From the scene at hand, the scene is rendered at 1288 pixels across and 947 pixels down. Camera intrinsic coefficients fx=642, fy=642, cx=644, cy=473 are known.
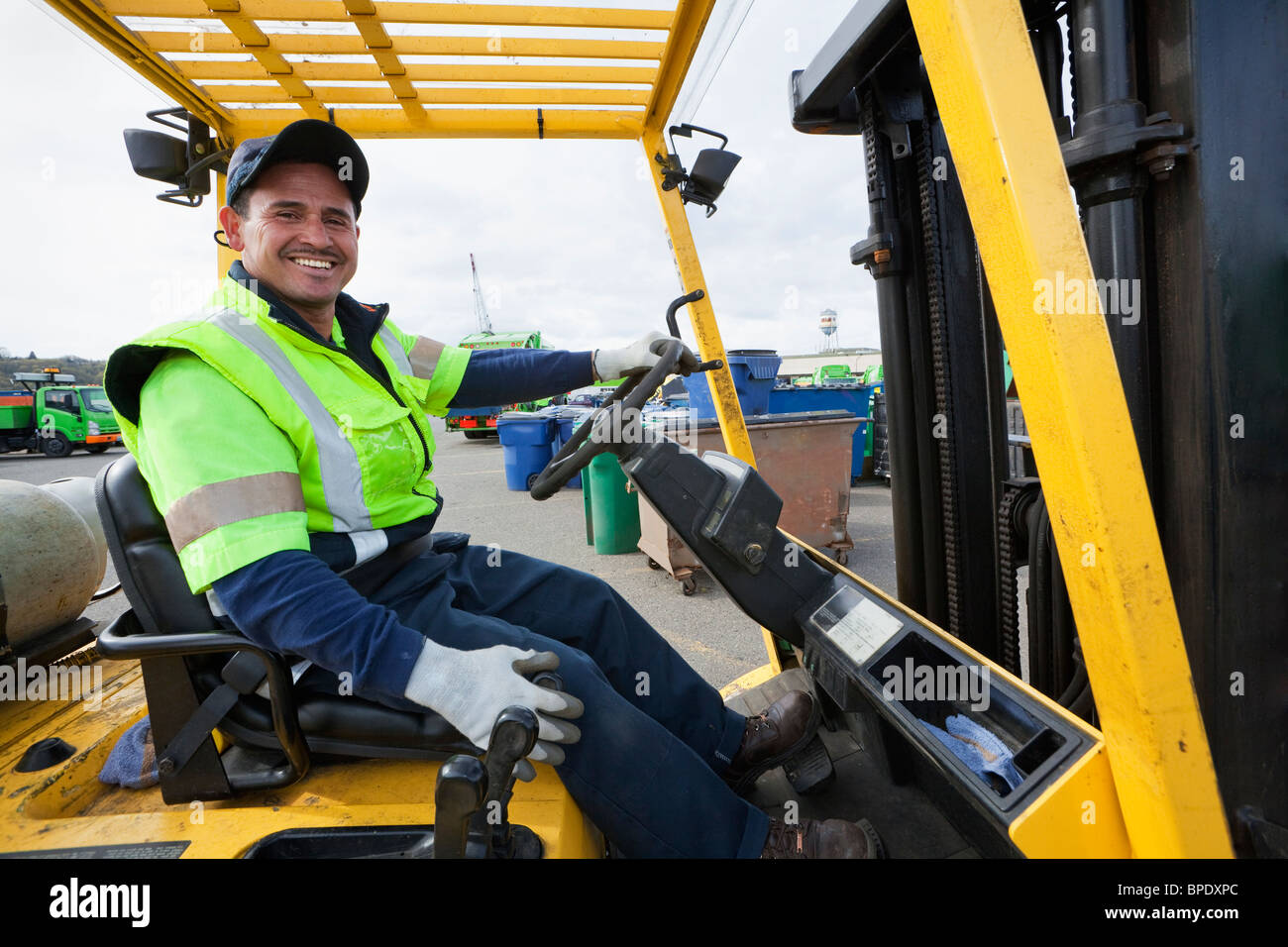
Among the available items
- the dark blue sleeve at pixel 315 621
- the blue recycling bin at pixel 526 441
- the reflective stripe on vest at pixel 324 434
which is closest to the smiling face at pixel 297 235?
the reflective stripe on vest at pixel 324 434

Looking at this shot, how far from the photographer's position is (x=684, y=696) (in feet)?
5.98

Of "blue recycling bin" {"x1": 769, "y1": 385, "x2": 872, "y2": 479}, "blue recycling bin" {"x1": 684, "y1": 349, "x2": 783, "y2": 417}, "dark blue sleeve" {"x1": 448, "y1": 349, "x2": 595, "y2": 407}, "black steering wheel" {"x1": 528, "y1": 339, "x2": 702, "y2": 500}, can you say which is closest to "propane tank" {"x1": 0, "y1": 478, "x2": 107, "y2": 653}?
"dark blue sleeve" {"x1": 448, "y1": 349, "x2": 595, "y2": 407}

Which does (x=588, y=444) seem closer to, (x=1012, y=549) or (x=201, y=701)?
(x=201, y=701)

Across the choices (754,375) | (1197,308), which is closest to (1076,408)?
(1197,308)

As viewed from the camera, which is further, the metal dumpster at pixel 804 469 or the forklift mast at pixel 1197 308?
the metal dumpster at pixel 804 469

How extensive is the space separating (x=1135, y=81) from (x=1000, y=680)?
3.75ft

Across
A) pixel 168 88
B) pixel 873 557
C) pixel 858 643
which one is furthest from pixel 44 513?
pixel 873 557

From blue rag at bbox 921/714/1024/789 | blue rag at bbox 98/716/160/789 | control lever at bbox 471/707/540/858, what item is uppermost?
control lever at bbox 471/707/540/858

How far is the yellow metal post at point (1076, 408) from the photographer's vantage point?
2.92 ft

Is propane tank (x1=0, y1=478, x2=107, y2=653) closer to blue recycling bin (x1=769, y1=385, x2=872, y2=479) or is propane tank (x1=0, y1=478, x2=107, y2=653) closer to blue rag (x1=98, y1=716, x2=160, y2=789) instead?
blue rag (x1=98, y1=716, x2=160, y2=789)

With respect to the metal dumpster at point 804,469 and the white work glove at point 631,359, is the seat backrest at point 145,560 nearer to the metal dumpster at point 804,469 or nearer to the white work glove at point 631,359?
the white work glove at point 631,359

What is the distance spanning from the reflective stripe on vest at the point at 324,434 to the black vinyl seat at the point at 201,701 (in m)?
0.33

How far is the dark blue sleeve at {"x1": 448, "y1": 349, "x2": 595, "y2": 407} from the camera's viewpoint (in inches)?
93.8
